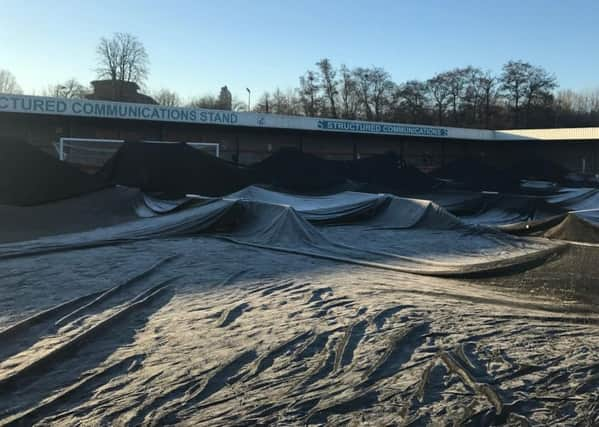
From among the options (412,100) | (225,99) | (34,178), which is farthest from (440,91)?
(34,178)

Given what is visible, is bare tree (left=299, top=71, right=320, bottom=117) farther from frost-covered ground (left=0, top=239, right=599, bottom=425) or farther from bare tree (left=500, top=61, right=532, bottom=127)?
frost-covered ground (left=0, top=239, right=599, bottom=425)

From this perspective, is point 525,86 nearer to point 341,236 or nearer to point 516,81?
point 516,81

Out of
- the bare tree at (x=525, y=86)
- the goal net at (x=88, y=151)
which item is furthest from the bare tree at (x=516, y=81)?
the goal net at (x=88, y=151)

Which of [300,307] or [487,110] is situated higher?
[487,110]

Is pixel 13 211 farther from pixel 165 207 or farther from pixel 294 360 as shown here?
pixel 294 360

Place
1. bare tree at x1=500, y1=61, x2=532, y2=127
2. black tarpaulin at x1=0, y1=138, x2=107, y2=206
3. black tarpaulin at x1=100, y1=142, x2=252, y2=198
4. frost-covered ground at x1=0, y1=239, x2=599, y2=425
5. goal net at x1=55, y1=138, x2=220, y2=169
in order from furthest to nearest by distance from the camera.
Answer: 1. bare tree at x1=500, y1=61, x2=532, y2=127
2. goal net at x1=55, y1=138, x2=220, y2=169
3. black tarpaulin at x1=100, y1=142, x2=252, y2=198
4. black tarpaulin at x1=0, y1=138, x2=107, y2=206
5. frost-covered ground at x1=0, y1=239, x2=599, y2=425

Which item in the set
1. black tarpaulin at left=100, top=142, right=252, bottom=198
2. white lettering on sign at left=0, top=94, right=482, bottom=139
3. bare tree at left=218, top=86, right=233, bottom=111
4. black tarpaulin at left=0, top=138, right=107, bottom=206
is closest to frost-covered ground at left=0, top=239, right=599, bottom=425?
black tarpaulin at left=0, top=138, right=107, bottom=206

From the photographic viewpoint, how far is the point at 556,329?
18.2 feet

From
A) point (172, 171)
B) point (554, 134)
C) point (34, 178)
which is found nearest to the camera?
point (34, 178)

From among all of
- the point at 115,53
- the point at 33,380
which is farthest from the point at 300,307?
the point at 115,53

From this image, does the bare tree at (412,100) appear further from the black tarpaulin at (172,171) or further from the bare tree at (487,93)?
the black tarpaulin at (172,171)

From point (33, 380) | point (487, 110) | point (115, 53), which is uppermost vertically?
point (115, 53)

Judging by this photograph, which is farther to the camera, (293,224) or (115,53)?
(115,53)

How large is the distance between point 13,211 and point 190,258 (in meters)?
6.79
